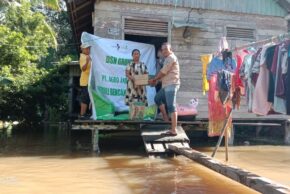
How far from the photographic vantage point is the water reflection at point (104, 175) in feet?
16.8

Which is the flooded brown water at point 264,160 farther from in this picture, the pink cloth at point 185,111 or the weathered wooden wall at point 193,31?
the weathered wooden wall at point 193,31

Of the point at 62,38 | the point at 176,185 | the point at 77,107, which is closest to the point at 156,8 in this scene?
the point at 176,185

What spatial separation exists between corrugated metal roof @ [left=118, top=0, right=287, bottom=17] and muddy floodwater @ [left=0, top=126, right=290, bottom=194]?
13.8ft

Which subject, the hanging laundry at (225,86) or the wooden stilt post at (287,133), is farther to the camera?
the wooden stilt post at (287,133)

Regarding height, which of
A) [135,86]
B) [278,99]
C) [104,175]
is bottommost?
Answer: [104,175]

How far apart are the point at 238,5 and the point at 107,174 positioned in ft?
23.2

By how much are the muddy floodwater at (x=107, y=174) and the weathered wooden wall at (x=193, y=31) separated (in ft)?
9.14

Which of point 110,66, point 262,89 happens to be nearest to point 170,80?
point 110,66

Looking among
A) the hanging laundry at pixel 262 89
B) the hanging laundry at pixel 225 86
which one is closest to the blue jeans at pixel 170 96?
the hanging laundry at pixel 225 86

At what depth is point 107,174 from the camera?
19.9 feet

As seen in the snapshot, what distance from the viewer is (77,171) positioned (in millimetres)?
6320

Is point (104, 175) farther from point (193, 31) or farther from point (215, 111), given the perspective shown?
point (193, 31)

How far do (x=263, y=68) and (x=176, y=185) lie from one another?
1935 mm

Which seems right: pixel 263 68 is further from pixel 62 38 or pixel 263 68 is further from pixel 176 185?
pixel 62 38
